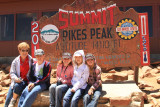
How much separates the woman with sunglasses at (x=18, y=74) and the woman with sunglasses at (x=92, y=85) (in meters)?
1.28

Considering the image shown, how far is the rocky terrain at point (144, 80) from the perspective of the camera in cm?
424

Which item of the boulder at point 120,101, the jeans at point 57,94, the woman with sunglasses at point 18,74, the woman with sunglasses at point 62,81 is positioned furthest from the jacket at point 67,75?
the boulder at point 120,101

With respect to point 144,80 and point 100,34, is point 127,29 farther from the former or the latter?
point 144,80

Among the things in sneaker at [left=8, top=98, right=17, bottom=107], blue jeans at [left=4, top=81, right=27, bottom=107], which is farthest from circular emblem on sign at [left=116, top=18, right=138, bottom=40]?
sneaker at [left=8, top=98, right=17, bottom=107]

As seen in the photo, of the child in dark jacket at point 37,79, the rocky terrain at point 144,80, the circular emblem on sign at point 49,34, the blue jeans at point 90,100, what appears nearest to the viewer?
the blue jeans at point 90,100

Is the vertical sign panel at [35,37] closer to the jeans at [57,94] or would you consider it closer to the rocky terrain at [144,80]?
the rocky terrain at [144,80]

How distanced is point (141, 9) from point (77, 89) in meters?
6.29

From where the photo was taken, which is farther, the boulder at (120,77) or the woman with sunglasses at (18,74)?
the boulder at (120,77)

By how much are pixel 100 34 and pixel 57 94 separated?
2152mm

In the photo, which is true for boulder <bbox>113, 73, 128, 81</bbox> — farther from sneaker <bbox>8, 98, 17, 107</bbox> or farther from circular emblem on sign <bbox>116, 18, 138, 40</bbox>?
sneaker <bbox>8, 98, 17, 107</bbox>

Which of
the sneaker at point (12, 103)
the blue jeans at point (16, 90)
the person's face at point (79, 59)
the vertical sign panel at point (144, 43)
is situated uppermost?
the vertical sign panel at point (144, 43)

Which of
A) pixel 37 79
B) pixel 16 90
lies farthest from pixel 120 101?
pixel 16 90

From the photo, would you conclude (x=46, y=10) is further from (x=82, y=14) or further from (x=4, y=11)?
(x=82, y=14)

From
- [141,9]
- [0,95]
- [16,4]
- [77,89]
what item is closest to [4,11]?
[16,4]
